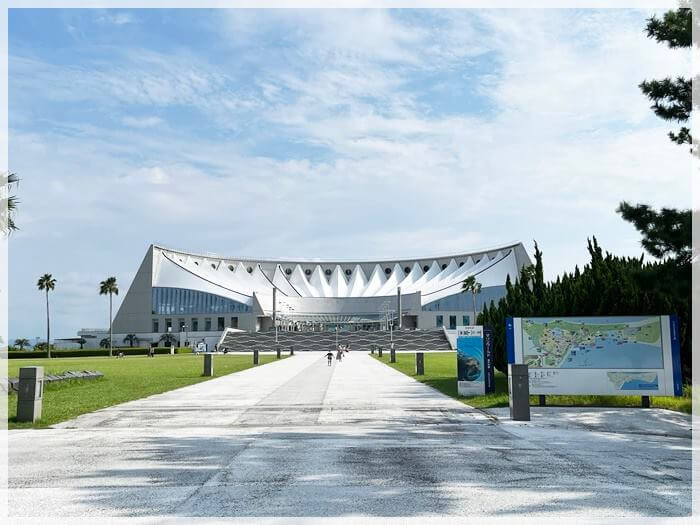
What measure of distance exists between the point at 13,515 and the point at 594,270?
18262 mm

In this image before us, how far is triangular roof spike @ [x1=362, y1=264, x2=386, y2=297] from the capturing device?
133125mm

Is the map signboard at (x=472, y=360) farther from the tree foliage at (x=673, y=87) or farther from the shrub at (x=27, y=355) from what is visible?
the shrub at (x=27, y=355)

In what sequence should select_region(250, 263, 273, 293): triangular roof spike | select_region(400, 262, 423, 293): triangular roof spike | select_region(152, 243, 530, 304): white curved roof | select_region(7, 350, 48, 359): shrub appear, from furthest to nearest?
1. select_region(250, 263, 273, 293): triangular roof spike
2. select_region(400, 262, 423, 293): triangular roof spike
3. select_region(152, 243, 530, 304): white curved roof
4. select_region(7, 350, 48, 359): shrub

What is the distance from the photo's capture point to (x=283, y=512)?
587cm

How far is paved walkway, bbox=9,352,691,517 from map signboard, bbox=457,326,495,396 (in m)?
3.73

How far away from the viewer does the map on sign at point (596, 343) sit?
15398 mm

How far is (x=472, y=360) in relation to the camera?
18.3 metres

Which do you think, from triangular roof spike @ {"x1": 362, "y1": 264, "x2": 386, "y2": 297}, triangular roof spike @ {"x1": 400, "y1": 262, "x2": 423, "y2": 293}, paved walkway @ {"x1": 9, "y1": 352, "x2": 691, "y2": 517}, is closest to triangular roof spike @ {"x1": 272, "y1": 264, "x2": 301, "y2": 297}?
triangular roof spike @ {"x1": 362, "y1": 264, "x2": 386, "y2": 297}

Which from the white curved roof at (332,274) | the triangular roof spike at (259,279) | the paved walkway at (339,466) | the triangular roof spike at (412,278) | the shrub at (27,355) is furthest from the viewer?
the triangular roof spike at (259,279)

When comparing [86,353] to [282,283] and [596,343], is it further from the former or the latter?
[596,343]

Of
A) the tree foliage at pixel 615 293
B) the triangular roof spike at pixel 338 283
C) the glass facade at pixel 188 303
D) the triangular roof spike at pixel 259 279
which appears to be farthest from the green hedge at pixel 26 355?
the triangular roof spike at pixel 338 283

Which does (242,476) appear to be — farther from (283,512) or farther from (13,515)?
(13,515)

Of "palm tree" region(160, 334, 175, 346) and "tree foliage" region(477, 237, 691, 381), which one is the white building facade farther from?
"tree foliage" region(477, 237, 691, 381)

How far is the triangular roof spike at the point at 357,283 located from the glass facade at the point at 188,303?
32.6 m
